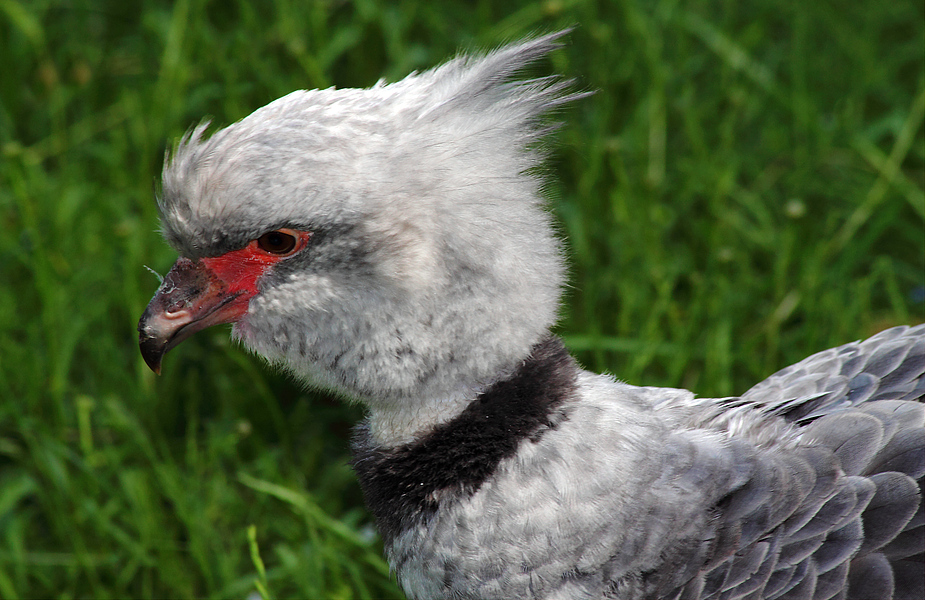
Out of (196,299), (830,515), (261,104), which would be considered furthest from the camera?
(261,104)

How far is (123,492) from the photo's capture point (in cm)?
263

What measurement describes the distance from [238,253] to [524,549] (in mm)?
706

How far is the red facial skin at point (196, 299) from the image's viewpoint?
176 cm

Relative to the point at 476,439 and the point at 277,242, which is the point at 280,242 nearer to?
the point at 277,242

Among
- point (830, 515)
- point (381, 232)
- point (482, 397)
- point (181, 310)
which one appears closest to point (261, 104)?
point (181, 310)

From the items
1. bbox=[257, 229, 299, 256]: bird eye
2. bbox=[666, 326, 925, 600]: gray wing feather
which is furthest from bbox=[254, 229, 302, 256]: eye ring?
bbox=[666, 326, 925, 600]: gray wing feather

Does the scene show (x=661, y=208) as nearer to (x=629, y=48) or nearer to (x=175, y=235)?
(x=629, y=48)

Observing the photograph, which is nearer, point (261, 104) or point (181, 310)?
point (181, 310)

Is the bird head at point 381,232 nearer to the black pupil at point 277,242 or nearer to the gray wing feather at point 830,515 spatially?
the black pupil at point 277,242

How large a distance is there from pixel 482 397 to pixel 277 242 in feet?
1.45

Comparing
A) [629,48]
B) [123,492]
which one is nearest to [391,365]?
[123,492]

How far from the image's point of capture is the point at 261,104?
3439 millimetres

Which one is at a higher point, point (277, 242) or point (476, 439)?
point (277, 242)

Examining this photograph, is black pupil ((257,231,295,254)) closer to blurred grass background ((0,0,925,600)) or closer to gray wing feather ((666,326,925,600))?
blurred grass background ((0,0,925,600))
